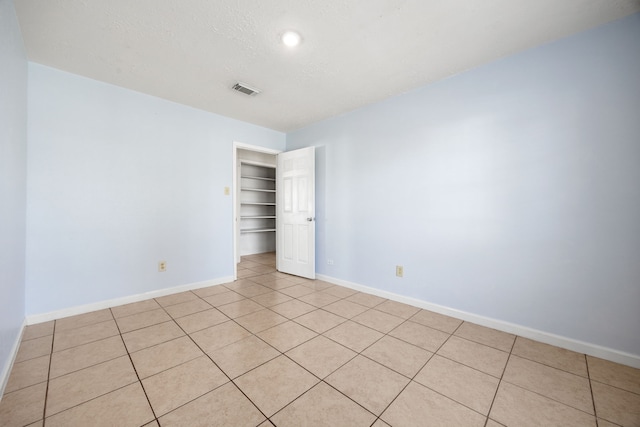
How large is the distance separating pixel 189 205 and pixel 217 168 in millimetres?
688

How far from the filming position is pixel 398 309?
2.79 m

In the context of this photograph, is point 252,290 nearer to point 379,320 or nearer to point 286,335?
point 286,335

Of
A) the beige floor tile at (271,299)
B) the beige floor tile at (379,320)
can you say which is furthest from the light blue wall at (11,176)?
the beige floor tile at (379,320)

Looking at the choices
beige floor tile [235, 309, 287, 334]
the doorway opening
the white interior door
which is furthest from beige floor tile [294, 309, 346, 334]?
the doorway opening

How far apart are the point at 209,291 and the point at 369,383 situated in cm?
254

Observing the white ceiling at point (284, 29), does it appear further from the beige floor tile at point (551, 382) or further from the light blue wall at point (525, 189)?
the beige floor tile at point (551, 382)

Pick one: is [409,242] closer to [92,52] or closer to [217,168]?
[217,168]

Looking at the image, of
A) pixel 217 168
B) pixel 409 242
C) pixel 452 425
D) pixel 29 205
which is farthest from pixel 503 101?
pixel 29 205

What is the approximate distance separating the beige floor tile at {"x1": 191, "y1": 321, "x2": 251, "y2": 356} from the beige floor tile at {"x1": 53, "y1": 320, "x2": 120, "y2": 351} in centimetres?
79

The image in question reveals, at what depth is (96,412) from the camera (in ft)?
4.37

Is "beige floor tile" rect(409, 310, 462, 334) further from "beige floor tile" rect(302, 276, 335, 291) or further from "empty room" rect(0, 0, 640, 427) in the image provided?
"beige floor tile" rect(302, 276, 335, 291)

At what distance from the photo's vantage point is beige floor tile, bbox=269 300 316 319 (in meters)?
2.61

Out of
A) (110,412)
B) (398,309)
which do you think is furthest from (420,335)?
(110,412)

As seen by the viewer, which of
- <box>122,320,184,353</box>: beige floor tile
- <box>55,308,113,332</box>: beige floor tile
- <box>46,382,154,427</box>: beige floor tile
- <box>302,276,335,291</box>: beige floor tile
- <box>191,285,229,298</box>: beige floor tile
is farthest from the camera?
<box>302,276,335,291</box>: beige floor tile
